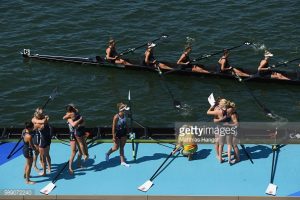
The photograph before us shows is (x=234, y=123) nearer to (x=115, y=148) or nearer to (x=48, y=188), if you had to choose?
(x=115, y=148)

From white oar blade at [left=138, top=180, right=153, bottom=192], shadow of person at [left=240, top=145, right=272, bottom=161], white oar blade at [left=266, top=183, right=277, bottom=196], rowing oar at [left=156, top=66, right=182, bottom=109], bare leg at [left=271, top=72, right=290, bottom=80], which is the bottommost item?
white oar blade at [left=138, top=180, right=153, bottom=192]

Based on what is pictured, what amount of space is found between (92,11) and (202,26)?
630 centimetres

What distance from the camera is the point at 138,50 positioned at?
26.8 meters

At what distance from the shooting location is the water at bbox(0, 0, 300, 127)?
877 inches

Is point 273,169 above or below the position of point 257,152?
below

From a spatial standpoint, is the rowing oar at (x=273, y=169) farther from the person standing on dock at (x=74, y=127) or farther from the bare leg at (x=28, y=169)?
the bare leg at (x=28, y=169)

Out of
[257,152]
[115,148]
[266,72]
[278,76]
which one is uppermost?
[266,72]

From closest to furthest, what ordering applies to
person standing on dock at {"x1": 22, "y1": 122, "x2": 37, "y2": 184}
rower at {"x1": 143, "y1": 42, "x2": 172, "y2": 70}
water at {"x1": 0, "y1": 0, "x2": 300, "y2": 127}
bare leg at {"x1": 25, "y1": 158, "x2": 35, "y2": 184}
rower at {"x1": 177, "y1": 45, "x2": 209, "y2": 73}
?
person standing on dock at {"x1": 22, "y1": 122, "x2": 37, "y2": 184} < bare leg at {"x1": 25, "y1": 158, "x2": 35, "y2": 184} < water at {"x1": 0, "y1": 0, "x2": 300, "y2": 127} < rower at {"x1": 177, "y1": 45, "x2": 209, "y2": 73} < rower at {"x1": 143, "y1": 42, "x2": 172, "y2": 70}

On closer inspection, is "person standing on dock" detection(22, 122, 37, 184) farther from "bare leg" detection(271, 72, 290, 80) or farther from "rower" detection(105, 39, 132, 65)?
"bare leg" detection(271, 72, 290, 80)

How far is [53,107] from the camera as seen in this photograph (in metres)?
22.4

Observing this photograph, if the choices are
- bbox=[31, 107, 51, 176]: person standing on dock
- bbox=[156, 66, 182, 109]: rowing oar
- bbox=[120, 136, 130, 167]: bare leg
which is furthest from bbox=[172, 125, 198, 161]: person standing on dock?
bbox=[156, 66, 182, 109]: rowing oar

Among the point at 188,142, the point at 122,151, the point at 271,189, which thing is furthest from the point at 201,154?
the point at 271,189

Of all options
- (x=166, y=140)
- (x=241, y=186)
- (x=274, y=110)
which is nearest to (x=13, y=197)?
(x=166, y=140)

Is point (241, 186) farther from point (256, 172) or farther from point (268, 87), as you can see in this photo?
point (268, 87)
